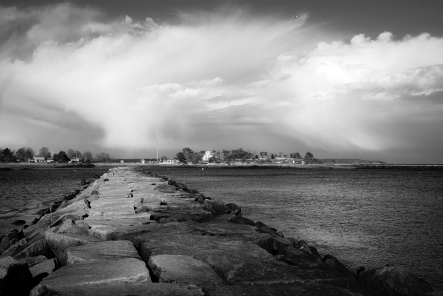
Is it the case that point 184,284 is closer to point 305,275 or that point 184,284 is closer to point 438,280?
point 305,275

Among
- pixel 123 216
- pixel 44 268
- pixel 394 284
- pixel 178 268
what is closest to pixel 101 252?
pixel 44 268

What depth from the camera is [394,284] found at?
3648 mm

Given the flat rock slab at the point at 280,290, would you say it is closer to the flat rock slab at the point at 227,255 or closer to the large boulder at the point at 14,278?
the flat rock slab at the point at 227,255

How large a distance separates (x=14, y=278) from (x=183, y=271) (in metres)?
1.39

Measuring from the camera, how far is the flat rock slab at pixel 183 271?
116 inches

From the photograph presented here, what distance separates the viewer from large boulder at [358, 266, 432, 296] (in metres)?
3.59

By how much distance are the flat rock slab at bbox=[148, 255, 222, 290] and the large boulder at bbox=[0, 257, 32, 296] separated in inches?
42.3

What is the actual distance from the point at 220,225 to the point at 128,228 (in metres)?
1.41

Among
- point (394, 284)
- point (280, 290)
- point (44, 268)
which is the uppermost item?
point (280, 290)

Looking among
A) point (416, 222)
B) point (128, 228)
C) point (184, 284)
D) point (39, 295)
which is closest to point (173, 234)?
point (128, 228)

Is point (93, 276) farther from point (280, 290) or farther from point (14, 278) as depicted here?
point (280, 290)

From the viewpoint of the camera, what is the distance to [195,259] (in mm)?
3508

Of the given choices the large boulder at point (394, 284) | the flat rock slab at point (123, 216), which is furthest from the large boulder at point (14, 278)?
the large boulder at point (394, 284)

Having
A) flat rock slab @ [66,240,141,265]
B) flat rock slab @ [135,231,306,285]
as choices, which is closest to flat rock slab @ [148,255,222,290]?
flat rock slab @ [135,231,306,285]
